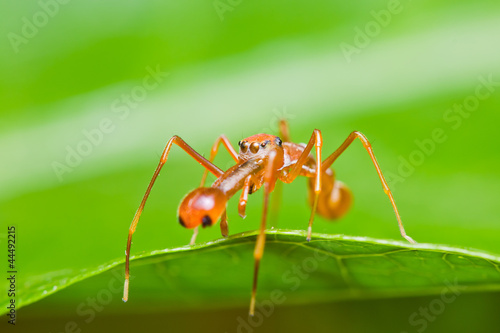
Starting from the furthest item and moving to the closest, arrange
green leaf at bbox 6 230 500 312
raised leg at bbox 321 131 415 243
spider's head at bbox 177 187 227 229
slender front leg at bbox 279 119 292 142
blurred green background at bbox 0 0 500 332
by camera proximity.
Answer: slender front leg at bbox 279 119 292 142
blurred green background at bbox 0 0 500 332
raised leg at bbox 321 131 415 243
spider's head at bbox 177 187 227 229
green leaf at bbox 6 230 500 312

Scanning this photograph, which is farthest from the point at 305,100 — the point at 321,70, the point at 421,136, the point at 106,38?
the point at 106,38

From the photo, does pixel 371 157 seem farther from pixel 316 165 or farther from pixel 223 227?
pixel 223 227

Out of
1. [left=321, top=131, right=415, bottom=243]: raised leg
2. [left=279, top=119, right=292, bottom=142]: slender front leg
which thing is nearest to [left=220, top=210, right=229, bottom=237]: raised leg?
[left=321, top=131, right=415, bottom=243]: raised leg

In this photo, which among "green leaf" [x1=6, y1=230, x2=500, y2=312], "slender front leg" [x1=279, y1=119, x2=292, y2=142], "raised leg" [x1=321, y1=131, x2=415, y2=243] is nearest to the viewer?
"green leaf" [x1=6, y1=230, x2=500, y2=312]

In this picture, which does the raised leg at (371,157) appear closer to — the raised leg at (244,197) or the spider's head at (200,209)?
the raised leg at (244,197)

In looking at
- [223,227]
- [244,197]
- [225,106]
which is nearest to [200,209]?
[223,227]

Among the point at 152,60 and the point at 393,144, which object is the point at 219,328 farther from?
the point at 152,60

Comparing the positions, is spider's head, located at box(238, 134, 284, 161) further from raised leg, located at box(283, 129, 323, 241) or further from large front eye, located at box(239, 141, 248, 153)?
raised leg, located at box(283, 129, 323, 241)
